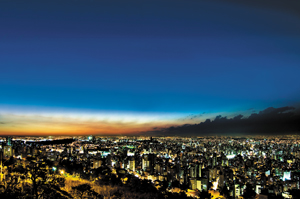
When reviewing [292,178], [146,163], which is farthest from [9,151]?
[292,178]

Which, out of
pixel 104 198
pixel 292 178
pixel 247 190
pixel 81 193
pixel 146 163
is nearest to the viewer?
pixel 81 193

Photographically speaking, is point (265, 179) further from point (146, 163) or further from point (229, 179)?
point (146, 163)

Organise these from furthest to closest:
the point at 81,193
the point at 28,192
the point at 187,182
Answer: the point at 187,182 < the point at 81,193 < the point at 28,192

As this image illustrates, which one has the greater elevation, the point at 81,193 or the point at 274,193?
the point at 81,193

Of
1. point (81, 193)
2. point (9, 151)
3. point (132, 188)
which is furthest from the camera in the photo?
point (9, 151)

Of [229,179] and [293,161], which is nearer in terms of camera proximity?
[229,179]

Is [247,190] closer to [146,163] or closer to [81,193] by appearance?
[81,193]

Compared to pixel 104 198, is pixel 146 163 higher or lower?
lower

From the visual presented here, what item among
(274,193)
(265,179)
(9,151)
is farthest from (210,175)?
(9,151)

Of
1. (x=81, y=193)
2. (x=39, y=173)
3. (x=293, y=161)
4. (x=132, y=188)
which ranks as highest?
(x=39, y=173)
